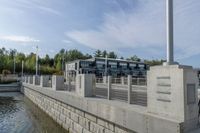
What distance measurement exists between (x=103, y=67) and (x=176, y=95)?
3459 inches

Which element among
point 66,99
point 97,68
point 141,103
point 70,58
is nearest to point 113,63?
point 97,68

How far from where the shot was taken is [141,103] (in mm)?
9648

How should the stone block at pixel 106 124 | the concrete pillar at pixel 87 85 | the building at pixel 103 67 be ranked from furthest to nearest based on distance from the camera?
the building at pixel 103 67, the concrete pillar at pixel 87 85, the stone block at pixel 106 124

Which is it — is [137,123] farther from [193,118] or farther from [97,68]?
[97,68]

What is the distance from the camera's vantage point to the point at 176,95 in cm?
651

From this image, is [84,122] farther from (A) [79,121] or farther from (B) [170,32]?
(B) [170,32]

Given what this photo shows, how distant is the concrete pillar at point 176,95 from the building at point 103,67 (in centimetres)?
7785

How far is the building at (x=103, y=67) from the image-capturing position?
89356mm

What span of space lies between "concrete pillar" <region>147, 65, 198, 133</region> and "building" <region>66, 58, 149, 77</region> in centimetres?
7785

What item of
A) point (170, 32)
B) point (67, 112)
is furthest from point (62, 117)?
point (170, 32)

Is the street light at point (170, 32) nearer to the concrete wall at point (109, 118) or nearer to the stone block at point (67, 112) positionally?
the concrete wall at point (109, 118)

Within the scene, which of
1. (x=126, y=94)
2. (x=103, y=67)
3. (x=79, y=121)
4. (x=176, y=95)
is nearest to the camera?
(x=176, y=95)

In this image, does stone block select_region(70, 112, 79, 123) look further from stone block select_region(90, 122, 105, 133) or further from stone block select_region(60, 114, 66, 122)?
stone block select_region(90, 122, 105, 133)

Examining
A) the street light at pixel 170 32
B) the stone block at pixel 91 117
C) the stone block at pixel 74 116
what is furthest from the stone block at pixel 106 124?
the street light at pixel 170 32
